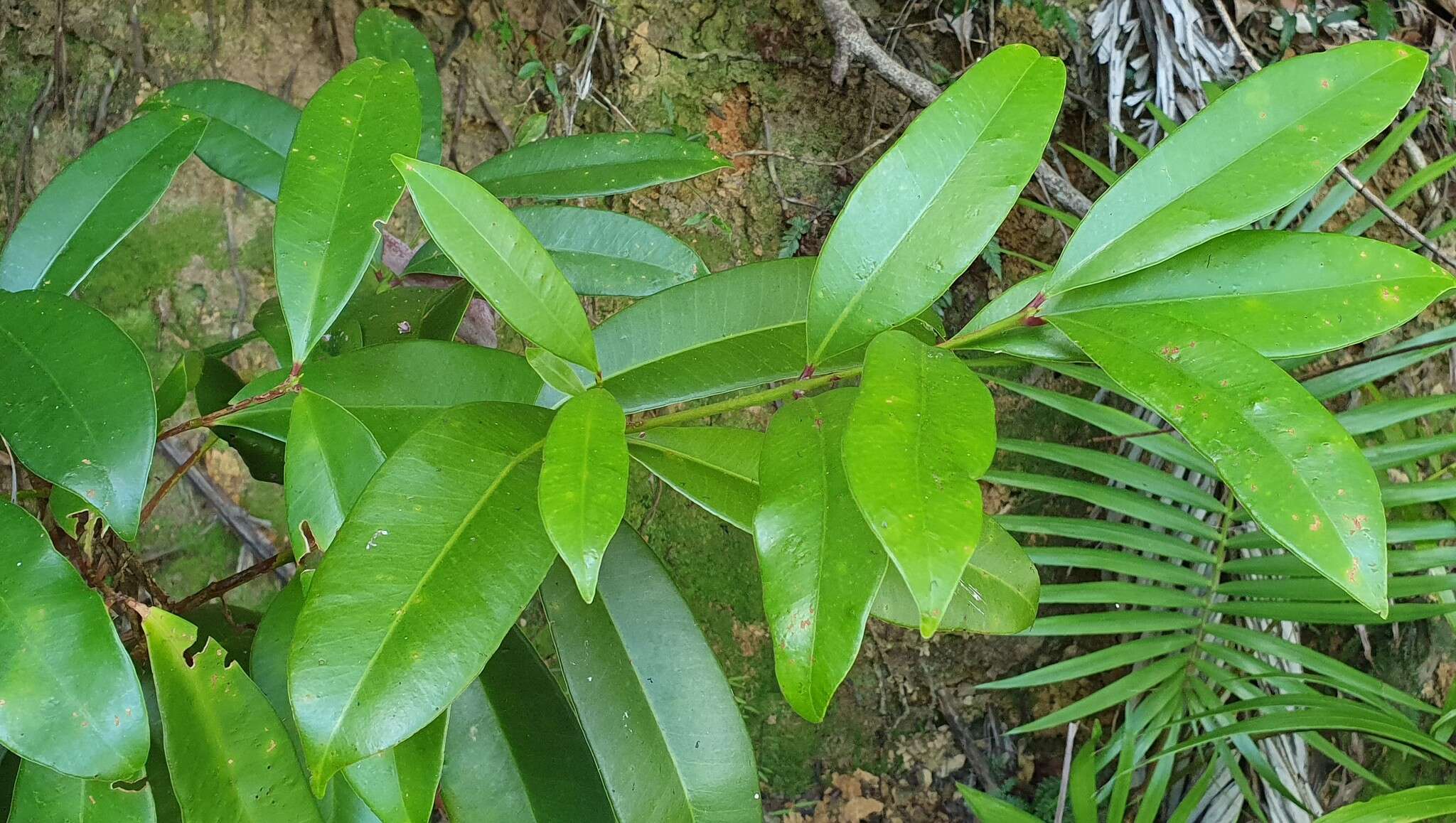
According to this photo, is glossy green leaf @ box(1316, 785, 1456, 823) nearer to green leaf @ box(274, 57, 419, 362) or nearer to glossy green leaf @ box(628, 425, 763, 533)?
glossy green leaf @ box(628, 425, 763, 533)

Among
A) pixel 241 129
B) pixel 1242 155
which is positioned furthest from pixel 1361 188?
pixel 241 129

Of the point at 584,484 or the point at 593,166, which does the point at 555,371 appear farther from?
the point at 593,166

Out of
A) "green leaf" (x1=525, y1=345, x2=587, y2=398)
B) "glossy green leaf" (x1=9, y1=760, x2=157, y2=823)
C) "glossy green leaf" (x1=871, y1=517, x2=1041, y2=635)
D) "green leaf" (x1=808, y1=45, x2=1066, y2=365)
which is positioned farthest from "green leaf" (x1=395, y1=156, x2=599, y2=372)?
"glossy green leaf" (x1=9, y1=760, x2=157, y2=823)

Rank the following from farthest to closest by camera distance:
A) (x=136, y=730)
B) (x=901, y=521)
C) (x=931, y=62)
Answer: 1. (x=931, y=62)
2. (x=136, y=730)
3. (x=901, y=521)

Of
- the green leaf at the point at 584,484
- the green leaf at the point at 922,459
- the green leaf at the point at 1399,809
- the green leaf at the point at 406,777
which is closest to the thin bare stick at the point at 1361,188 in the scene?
the green leaf at the point at 1399,809

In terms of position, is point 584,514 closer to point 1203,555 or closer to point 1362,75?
point 1362,75

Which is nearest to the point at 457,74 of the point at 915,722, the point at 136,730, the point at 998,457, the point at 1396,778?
the point at 998,457
